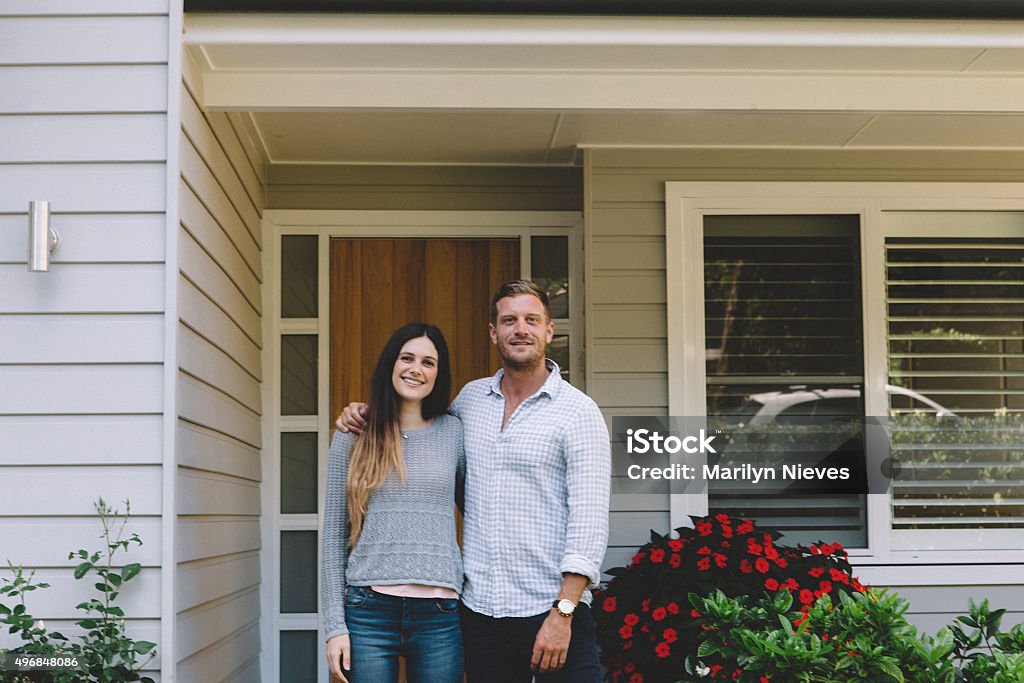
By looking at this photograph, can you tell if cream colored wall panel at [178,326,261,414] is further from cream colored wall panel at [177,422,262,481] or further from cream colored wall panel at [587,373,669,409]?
cream colored wall panel at [587,373,669,409]

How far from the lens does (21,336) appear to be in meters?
3.06

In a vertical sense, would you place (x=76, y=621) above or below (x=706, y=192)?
below

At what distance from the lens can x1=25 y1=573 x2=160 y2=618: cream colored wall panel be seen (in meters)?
2.99

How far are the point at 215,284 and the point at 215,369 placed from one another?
28 centimetres

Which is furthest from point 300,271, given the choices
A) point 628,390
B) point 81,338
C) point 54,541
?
point 54,541

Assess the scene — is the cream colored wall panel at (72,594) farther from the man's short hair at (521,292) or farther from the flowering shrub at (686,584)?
the flowering shrub at (686,584)

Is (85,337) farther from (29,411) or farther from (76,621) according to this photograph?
(76,621)

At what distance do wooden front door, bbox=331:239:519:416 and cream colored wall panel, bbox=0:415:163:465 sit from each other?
177 cm

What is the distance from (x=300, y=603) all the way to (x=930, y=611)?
8.40ft

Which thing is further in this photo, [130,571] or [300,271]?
[300,271]

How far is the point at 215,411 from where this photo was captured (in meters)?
3.59

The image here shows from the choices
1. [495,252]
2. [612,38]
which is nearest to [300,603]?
Answer: [495,252]

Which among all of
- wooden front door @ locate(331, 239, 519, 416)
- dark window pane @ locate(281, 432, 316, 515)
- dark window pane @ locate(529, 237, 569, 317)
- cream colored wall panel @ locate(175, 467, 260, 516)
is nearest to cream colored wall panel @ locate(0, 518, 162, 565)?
cream colored wall panel @ locate(175, 467, 260, 516)

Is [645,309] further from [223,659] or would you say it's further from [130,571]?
[130,571]
